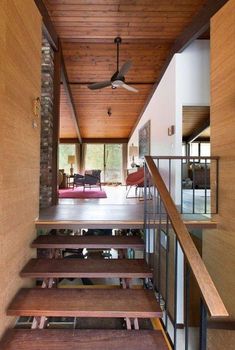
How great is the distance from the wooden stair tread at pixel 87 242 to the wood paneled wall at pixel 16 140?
6.5 inches

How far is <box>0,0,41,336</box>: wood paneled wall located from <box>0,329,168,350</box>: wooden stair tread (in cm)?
19

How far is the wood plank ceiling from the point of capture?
4.05 meters

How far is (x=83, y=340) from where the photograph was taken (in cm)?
192

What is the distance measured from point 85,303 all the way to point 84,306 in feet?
0.14

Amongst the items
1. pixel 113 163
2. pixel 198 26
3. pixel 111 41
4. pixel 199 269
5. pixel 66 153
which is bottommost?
pixel 199 269

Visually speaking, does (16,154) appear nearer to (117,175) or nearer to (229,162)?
(229,162)

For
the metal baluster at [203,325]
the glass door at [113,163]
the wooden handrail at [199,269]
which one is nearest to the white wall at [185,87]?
the wooden handrail at [199,269]

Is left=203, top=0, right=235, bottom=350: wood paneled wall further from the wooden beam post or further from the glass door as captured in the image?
the glass door

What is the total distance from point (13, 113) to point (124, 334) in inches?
81.7

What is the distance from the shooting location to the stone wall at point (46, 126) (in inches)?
166

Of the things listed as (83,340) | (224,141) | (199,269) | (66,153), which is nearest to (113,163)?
(66,153)

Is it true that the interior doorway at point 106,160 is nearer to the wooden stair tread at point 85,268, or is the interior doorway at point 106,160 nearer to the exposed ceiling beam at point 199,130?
the exposed ceiling beam at point 199,130

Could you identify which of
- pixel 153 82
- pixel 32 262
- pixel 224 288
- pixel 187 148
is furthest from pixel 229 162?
pixel 187 148

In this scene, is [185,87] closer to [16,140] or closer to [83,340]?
[16,140]
